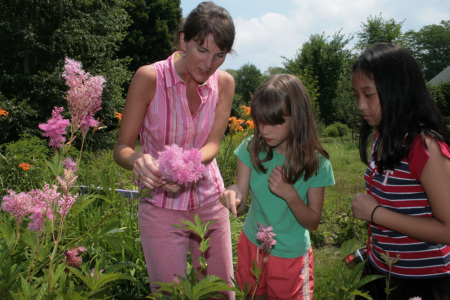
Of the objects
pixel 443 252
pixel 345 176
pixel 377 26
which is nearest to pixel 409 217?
pixel 443 252

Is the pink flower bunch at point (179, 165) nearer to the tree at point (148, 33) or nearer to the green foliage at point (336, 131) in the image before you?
the green foliage at point (336, 131)

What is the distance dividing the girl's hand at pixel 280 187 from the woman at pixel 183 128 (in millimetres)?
329

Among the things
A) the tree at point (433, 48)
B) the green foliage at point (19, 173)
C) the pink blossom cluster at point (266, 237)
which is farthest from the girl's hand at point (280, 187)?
the tree at point (433, 48)

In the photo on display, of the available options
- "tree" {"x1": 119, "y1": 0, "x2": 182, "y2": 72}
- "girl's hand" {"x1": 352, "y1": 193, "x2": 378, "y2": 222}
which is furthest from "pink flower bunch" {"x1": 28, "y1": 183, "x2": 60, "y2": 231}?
"tree" {"x1": 119, "y1": 0, "x2": 182, "y2": 72}

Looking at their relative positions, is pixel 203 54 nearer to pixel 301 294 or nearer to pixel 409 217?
pixel 409 217

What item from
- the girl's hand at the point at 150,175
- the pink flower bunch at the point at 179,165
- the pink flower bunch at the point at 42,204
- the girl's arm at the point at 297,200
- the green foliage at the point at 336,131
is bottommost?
the green foliage at the point at 336,131

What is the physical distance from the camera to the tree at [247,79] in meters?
40.4

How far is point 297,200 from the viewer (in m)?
1.78

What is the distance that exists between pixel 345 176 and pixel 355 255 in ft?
23.5

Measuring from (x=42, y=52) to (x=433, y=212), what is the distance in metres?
18.4

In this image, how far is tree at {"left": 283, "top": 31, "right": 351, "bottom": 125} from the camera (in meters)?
30.0

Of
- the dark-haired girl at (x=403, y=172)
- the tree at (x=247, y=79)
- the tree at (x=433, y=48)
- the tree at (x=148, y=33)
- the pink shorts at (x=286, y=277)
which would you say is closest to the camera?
the dark-haired girl at (x=403, y=172)

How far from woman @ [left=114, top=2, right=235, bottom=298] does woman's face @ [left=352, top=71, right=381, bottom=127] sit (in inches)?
26.4

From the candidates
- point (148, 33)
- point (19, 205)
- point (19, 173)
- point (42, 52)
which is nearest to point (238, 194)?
point (19, 205)
